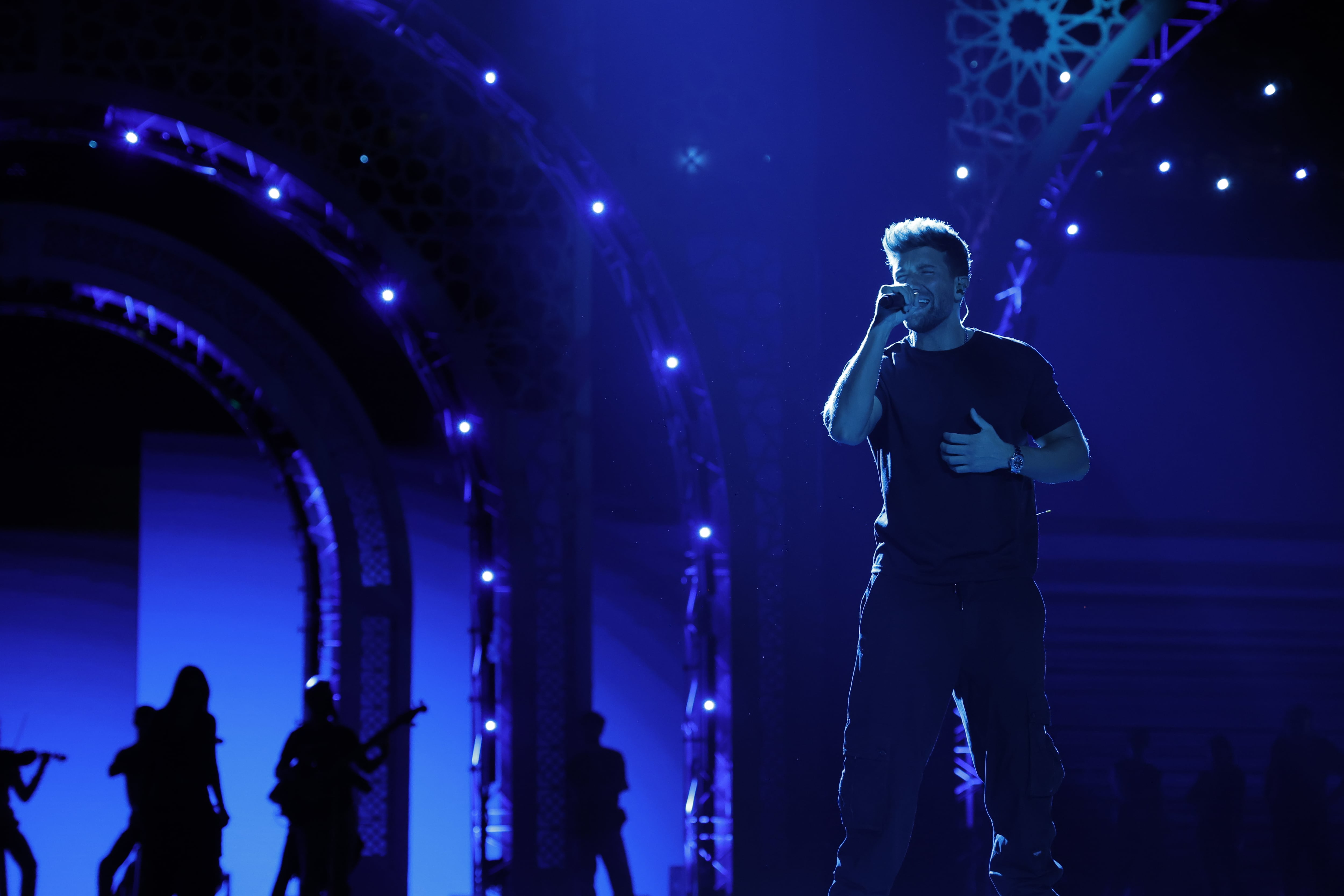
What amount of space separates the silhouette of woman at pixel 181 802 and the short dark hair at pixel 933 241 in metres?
3.20

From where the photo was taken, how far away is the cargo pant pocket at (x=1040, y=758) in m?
1.97

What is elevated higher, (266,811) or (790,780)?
(790,780)

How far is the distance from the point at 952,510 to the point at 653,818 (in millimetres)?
4868

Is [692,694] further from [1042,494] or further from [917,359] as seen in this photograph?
[1042,494]

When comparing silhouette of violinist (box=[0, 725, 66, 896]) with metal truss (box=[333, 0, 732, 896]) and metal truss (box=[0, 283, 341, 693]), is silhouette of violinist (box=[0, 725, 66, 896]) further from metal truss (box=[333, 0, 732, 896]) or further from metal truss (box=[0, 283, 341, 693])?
metal truss (box=[333, 0, 732, 896])

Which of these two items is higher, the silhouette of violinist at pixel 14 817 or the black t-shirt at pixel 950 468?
the black t-shirt at pixel 950 468

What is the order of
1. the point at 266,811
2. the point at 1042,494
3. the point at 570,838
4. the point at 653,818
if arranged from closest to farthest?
the point at 570,838, the point at 653,818, the point at 1042,494, the point at 266,811

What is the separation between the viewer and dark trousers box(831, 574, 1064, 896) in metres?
1.96

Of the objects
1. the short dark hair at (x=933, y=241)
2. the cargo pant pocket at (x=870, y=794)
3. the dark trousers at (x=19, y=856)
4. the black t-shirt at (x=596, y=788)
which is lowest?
the dark trousers at (x=19, y=856)

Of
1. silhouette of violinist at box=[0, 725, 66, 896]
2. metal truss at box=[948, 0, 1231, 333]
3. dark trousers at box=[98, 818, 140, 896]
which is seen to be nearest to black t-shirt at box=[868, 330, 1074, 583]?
metal truss at box=[948, 0, 1231, 333]

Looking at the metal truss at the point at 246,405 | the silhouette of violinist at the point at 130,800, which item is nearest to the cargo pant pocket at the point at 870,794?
the silhouette of violinist at the point at 130,800

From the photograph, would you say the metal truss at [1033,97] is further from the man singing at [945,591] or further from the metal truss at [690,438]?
the man singing at [945,591]

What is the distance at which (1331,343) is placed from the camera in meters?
7.92

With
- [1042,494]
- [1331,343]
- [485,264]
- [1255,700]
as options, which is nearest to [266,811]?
[485,264]
